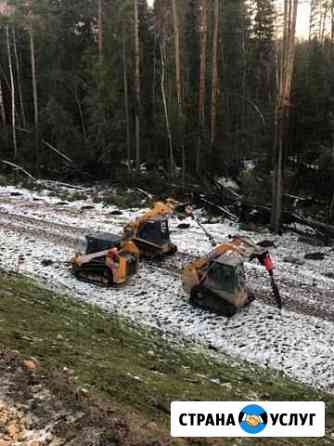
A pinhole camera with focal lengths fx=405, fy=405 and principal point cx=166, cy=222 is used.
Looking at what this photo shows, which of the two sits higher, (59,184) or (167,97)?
(167,97)

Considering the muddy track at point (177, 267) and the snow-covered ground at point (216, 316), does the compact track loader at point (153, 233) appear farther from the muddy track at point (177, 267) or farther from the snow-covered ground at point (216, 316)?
the snow-covered ground at point (216, 316)

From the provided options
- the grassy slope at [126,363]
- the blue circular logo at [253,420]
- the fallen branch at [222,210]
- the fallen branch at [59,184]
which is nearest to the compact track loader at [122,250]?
the grassy slope at [126,363]

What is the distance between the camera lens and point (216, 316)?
1147cm

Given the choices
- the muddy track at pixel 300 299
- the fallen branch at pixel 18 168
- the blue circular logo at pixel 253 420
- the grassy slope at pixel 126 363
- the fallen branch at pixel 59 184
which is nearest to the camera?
the blue circular logo at pixel 253 420

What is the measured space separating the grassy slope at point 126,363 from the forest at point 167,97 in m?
10.9

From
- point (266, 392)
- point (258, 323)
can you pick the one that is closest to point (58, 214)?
point (258, 323)

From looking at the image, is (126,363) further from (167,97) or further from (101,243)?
(167,97)

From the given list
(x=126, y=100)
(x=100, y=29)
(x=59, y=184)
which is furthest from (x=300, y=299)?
(x=100, y=29)

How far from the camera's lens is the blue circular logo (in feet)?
18.5

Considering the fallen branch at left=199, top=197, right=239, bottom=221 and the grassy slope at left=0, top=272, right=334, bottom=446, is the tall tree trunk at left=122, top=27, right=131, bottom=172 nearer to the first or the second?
the fallen branch at left=199, top=197, right=239, bottom=221

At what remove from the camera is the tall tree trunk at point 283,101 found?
1652 centimetres

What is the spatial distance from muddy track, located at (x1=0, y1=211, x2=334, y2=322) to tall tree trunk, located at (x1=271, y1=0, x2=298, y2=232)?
5405mm

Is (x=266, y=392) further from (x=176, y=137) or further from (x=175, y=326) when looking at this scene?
(x=176, y=137)

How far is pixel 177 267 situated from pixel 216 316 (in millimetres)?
3477
